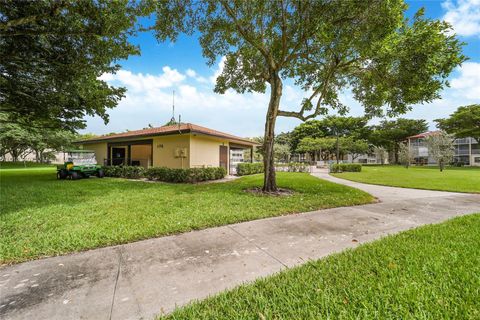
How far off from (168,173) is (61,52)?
6.72 meters

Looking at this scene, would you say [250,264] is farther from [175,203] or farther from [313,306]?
[175,203]

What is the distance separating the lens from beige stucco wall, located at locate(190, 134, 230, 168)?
13266 mm

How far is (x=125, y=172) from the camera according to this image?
14.2 m

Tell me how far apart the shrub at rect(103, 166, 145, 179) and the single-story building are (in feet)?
3.88

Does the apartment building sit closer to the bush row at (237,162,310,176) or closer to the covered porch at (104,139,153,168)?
the bush row at (237,162,310,176)

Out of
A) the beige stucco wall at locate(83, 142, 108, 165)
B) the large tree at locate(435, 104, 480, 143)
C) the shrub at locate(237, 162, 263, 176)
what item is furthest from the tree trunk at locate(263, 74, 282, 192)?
the large tree at locate(435, 104, 480, 143)

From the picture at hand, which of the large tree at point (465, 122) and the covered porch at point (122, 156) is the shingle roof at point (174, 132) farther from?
the large tree at point (465, 122)

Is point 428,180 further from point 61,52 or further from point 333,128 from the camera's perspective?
point 333,128

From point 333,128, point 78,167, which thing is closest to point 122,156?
point 78,167

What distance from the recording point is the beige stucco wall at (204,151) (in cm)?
1327

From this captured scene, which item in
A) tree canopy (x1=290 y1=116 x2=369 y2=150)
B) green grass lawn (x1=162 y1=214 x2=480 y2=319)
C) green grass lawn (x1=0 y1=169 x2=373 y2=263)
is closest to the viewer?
green grass lawn (x1=162 y1=214 x2=480 y2=319)

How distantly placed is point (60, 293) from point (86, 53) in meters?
8.82

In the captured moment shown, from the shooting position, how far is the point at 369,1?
18.5 feet

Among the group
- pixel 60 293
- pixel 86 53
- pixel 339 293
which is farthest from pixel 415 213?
pixel 86 53
